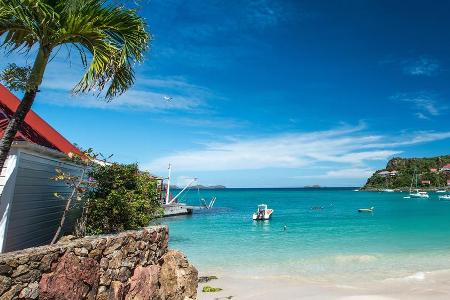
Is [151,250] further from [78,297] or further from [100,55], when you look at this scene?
[100,55]

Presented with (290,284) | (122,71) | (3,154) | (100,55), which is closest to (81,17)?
(100,55)

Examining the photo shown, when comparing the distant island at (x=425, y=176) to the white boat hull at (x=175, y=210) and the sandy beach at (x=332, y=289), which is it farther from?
the sandy beach at (x=332, y=289)

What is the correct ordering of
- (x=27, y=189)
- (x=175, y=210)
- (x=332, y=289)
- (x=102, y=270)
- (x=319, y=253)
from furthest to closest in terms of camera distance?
1. (x=175, y=210)
2. (x=319, y=253)
3. (x=332, y=289)
4. (x=27, y=189)
5. (x=102, y=270)

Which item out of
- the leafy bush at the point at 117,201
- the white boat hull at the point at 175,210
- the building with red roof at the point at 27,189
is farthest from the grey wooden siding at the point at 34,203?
the white boat hull at the point at 175,210

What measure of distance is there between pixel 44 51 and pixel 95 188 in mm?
4030

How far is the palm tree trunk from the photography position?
21.2ft

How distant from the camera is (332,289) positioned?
15.4 meters

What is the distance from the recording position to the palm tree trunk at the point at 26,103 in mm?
6453

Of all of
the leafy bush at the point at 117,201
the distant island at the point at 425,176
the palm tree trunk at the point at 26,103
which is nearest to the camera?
the palm tree trunk at the point at 26,103

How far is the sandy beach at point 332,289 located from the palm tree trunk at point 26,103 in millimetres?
10025

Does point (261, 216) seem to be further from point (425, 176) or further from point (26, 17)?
point (425, 176)

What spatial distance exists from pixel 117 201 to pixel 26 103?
3493 mm

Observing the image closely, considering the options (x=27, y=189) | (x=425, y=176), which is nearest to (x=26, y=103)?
(x=27, y=189)

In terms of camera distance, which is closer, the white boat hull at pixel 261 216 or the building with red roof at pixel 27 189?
the building with red roof at pixel 27 189
